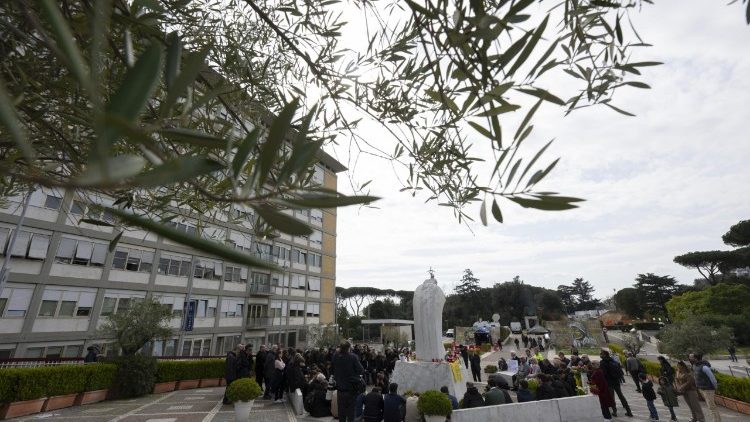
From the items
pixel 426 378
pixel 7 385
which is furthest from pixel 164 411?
pixel 426 378

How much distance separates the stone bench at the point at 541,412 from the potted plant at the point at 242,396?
15.0ft

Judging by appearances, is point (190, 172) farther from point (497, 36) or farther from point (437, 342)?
point (437, 342)

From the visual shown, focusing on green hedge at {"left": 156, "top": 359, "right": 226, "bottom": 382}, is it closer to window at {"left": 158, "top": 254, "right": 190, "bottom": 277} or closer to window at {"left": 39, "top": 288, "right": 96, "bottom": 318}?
window at {"left": 39, "top": 288, "right": 96, "bottom": 318}

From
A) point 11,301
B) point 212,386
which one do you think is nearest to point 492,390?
point 212,386

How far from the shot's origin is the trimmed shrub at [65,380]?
9.90 meters

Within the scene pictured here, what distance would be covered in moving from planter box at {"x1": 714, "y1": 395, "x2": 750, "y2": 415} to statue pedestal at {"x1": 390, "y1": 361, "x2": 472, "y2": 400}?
7.58 meters

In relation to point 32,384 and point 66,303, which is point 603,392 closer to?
point 32,384

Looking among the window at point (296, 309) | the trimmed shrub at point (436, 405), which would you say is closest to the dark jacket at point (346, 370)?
the trimmed shrub at point (436, 405)

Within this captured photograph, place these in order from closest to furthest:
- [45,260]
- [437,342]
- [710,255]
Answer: [437,342], [45,260], [710,255]

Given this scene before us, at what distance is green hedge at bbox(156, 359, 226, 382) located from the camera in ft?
44.6

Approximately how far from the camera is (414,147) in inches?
104

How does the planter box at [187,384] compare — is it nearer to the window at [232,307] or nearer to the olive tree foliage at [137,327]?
the olive tree foliage at [137,327]

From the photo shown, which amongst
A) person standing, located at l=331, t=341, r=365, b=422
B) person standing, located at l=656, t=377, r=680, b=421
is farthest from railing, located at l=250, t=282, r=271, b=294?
person standing, located at l=656, t=377, r=680, b=421

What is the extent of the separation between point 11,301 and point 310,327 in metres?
25.5
